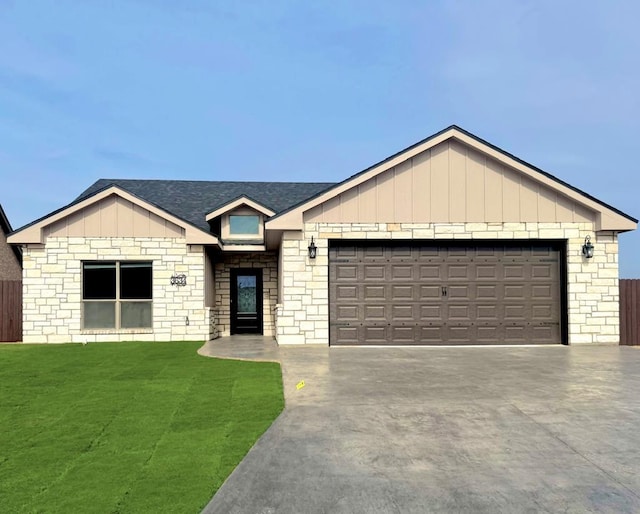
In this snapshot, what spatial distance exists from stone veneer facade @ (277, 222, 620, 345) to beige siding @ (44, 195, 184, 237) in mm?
4266

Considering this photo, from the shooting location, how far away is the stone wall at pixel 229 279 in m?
16.3

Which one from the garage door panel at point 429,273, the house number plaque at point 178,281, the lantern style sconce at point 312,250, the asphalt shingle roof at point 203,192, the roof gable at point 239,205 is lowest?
the house number plaque at point 178,281

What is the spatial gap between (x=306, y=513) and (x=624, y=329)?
43.5 feet

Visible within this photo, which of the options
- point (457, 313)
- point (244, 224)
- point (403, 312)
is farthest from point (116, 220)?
point (457, 313)

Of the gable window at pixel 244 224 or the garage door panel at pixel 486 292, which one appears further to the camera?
the gable window at pixel 244 224

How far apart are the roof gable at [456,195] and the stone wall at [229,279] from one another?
4313mm

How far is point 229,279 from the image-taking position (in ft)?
53.6

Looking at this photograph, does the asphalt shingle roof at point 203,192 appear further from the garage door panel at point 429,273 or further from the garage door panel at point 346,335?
the garage door panel at point 429,273

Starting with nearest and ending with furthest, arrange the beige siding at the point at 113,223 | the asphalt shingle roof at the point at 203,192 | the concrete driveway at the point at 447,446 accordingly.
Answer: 1. the concrete driveway at the point at 447,446
2. the beige siding at the point at 113,223
3. the asphalt shingle roof at the point at 203,192

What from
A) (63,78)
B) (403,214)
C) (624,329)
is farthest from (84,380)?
(624,329)

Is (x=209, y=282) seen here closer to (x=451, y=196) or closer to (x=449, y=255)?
(x=449, y=255)

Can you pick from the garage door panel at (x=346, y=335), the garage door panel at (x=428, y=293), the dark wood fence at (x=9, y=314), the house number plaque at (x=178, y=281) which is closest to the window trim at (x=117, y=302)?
the house number plaque at (x=178, y=281)

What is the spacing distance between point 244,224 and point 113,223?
4.10 metres

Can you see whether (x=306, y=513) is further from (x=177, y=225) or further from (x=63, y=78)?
(x=63, y=78)
